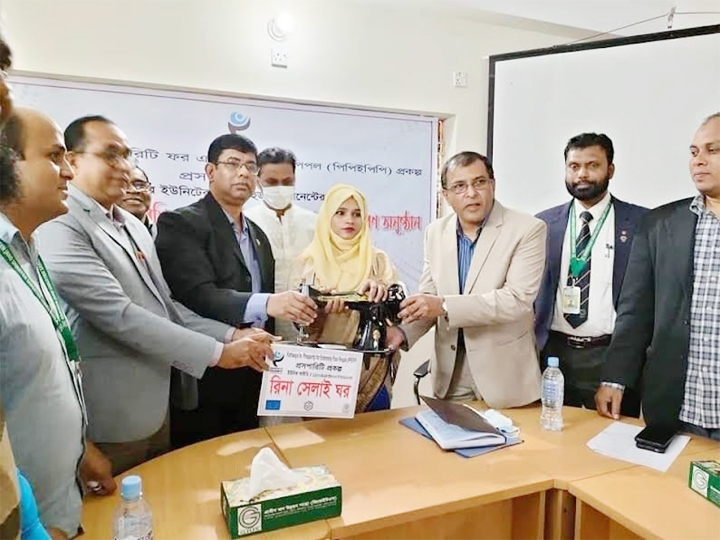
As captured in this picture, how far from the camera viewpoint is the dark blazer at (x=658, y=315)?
1.80 metres

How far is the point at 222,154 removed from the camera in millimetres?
2215

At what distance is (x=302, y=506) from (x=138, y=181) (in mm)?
2005

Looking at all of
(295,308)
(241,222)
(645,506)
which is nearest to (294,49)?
(241,222)

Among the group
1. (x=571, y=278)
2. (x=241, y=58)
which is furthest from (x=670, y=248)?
(x=241, y=58)

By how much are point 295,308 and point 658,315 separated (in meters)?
1.31

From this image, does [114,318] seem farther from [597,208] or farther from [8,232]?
[597,208]

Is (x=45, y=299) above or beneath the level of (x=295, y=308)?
above

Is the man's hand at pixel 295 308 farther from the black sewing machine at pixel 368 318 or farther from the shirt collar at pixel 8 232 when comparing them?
the shirt collar at pixel 8 232

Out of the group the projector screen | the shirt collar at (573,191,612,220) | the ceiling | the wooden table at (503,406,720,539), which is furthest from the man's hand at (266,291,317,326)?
the ceiling

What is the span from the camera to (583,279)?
8.05 feet

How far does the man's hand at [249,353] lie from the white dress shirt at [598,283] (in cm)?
153

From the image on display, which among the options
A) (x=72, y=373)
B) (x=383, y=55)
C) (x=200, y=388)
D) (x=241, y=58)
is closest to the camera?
(x=72, y=373)

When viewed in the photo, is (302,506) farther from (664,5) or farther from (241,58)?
(664,5)

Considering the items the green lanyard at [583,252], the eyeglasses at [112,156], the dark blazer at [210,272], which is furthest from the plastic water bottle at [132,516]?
the green lanyard at [583,252]
